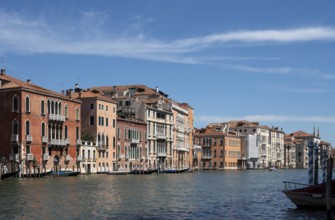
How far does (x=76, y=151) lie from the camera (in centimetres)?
5059

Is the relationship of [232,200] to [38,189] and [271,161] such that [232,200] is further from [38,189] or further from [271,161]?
[271,161]

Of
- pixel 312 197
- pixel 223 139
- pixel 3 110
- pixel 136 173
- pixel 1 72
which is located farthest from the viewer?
pixel 223 139

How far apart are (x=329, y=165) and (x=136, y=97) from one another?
1984 inches

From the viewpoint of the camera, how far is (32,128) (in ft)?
147

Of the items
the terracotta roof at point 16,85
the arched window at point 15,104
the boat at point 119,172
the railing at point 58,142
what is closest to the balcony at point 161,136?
the boat at point 119,172

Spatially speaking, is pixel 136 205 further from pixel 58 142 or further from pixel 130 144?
pixel 130 144

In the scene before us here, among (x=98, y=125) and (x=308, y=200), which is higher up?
(x=98, y=125)

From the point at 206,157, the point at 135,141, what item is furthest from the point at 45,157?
the point at 206,157

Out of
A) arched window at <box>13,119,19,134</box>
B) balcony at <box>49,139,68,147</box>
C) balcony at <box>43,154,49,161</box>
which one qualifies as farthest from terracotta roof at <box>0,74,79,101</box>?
balcony at <box>43,154,49,161</box>

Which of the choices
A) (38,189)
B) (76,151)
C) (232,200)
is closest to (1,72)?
(76,151)

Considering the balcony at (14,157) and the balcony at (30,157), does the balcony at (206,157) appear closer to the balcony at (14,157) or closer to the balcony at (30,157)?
the balcony at (30,157)

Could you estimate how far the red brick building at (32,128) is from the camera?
1718 inches

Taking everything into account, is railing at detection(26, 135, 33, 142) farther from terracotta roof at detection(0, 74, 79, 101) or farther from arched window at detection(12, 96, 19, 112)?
terracotta roof at detection(0, 74, 79, 101)

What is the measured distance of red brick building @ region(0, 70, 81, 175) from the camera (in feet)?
143
